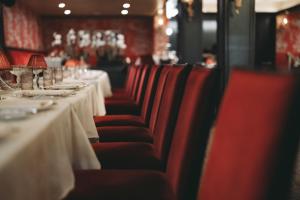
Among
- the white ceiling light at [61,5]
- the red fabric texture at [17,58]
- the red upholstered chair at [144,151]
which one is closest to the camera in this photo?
the red upholstered chair at [144,151]

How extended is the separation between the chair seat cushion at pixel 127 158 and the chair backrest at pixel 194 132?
511mm

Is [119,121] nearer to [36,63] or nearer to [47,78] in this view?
[47,78]

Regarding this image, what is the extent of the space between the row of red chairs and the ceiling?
9990 millimetres

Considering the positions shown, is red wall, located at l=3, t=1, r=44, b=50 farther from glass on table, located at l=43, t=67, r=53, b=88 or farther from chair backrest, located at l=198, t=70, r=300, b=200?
chair backrest, located at l=198, t=70, r=300, b=200

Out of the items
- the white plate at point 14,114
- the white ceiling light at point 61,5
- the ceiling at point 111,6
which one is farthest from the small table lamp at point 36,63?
the white ceiling light at point 61,5

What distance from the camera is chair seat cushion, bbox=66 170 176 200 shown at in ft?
4.08

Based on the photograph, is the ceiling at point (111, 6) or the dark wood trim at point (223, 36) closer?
the dark wood trim at point (223, 36)

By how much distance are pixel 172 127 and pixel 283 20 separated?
12.6m

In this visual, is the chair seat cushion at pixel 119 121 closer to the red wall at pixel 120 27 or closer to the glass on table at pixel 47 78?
the glass on table at pixel 47 78

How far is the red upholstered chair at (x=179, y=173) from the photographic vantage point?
1013 millimetres

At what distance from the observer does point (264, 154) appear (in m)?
0.61

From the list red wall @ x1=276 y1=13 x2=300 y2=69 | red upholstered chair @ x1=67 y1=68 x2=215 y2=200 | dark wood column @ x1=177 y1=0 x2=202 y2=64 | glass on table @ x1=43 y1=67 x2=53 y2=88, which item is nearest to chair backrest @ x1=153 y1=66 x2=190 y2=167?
red upholstered chair @ x1=67 y1=68 x2=215 y2=200

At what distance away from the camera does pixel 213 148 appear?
0.83 meters

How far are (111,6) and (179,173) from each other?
11614mm
